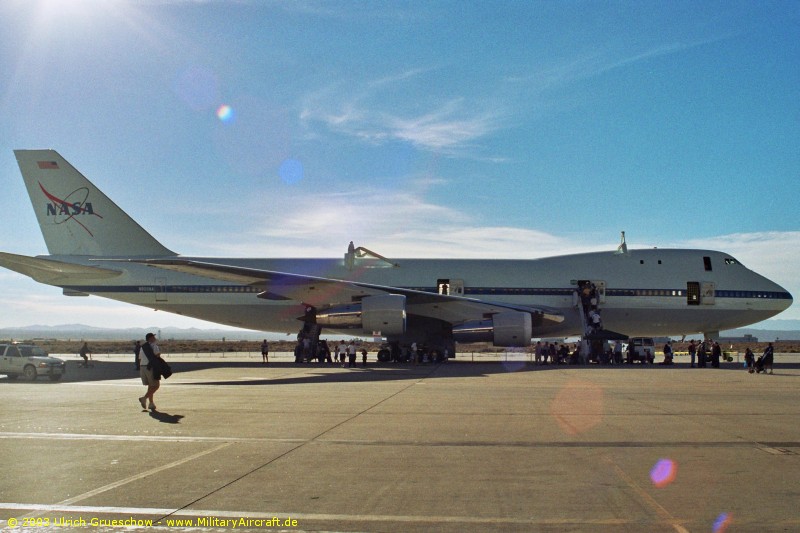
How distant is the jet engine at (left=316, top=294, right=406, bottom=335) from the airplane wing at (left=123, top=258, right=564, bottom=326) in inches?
26.4

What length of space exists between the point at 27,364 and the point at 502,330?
16.2 metres

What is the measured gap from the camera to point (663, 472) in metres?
6.37

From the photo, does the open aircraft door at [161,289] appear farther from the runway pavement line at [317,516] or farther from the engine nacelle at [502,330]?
the runway pavement line at [317,516]

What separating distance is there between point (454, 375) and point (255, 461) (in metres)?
13.5

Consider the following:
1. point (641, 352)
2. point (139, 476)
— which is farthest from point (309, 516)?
point (641, 352)

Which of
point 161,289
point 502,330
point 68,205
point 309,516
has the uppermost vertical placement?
point 68,205

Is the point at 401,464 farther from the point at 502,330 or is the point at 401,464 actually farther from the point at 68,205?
the point at 68,205

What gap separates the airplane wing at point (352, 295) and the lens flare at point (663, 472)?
17859mm

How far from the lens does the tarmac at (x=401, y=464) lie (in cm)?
488

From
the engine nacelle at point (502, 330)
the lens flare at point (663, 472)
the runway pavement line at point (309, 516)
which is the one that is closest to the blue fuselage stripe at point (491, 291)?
the engine nacelle at point (502, 330)

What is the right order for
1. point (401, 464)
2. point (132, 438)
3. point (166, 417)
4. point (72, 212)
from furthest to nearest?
1. point (72, 212)
2. point (166, 417)
3. point (132, 438)
4. point (401, 464)

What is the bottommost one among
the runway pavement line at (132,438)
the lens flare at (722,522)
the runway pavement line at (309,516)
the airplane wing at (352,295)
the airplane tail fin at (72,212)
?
the runway pavement line at (309,516)

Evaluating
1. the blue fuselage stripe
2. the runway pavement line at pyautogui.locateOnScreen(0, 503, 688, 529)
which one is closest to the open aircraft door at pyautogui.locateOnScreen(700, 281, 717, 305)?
the blue fuselage stripe

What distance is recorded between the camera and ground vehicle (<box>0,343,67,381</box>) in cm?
2017
